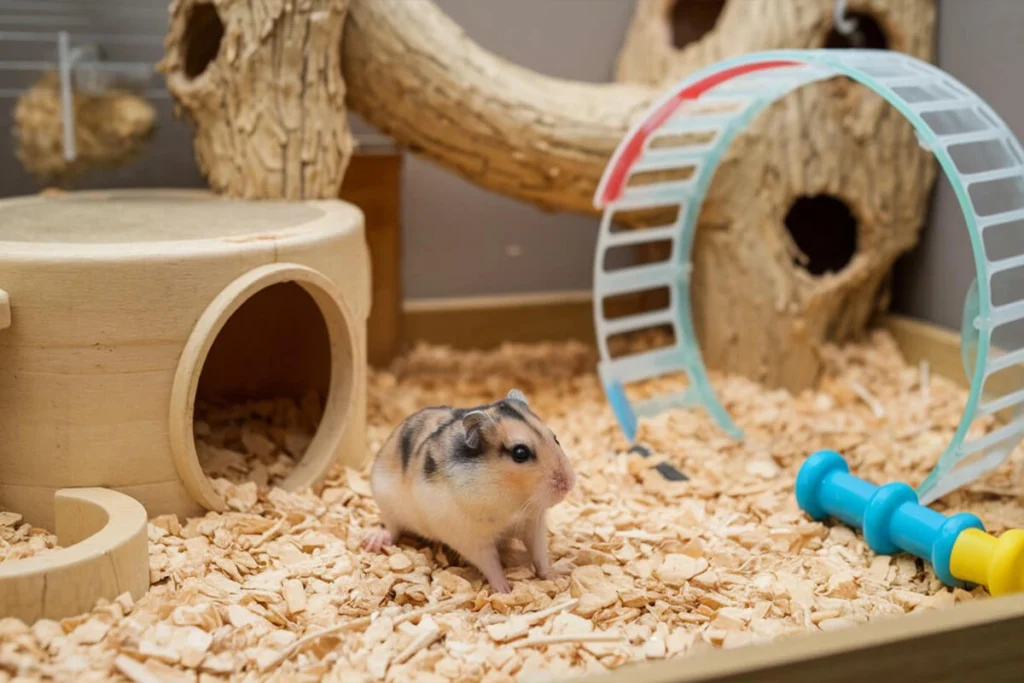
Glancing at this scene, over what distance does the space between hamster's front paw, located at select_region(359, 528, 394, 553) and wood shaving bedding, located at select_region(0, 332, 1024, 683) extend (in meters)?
0.04

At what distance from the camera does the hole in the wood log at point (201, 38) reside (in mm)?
4156

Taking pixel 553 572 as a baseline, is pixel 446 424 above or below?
above

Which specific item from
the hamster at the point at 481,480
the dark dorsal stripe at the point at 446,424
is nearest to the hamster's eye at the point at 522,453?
the hamster at the point at 481,480

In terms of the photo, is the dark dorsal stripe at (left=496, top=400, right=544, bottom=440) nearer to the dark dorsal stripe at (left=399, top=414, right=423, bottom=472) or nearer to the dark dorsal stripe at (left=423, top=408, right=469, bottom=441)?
the dark dorsal stripe at (left=423, top=408, right=469, bottom=441)

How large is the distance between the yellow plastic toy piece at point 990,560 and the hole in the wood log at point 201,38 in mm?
3147

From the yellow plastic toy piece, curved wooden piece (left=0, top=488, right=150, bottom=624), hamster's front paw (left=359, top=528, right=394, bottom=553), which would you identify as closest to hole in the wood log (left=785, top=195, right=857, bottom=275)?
the yellow plastic toy piece

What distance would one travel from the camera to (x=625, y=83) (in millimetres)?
5102

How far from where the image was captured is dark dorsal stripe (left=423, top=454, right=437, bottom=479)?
2.73 meters

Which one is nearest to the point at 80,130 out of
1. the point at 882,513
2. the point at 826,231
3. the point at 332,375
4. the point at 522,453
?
the point at 332,375

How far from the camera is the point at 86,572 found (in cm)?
242

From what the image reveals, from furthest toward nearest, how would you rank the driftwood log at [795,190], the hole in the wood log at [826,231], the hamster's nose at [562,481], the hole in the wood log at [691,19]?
1. the hole in the wood log at [691,19]
2. the hole in the wood log at [826,231]
3. the driftwood log at [795,190]
4. the hamster's nose at [562,481]

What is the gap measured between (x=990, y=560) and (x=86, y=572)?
212 centimetres

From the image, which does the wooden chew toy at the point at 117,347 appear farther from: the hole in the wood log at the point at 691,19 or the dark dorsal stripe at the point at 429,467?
the hole in the wood log at the point at 691,19

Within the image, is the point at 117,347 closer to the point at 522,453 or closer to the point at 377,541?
the point at 377,541
